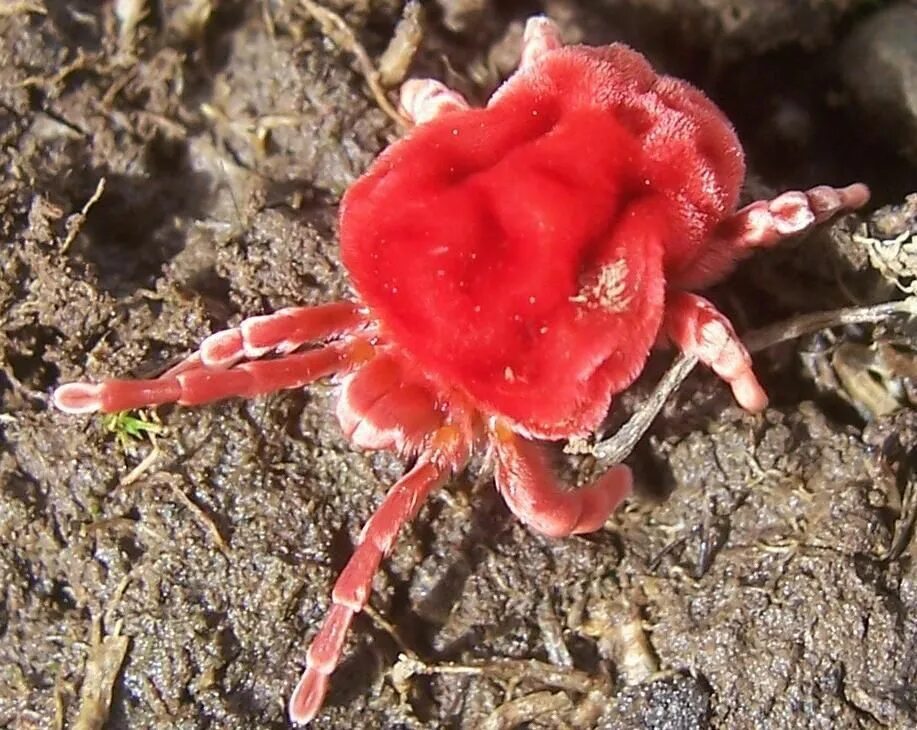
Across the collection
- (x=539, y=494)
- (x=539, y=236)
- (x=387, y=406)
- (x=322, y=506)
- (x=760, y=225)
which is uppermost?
(x=539, y=236)

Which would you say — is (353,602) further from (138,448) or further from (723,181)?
(723,181)

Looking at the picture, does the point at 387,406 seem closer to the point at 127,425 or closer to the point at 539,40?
the point at 127,425

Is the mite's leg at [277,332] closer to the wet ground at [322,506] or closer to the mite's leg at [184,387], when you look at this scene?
the mite's leg at [184,387]

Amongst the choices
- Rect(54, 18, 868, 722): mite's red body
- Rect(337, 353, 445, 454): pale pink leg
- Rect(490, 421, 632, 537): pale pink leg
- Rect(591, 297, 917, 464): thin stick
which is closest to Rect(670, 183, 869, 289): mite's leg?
Rect(54, 18, 868, 722): mite's red body

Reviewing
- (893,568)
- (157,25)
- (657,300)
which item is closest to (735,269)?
(657,300)

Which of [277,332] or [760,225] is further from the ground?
[760,225]

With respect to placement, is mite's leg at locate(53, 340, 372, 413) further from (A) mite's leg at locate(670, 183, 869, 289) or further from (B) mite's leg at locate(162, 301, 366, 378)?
(A) mite's leg at locate(670, 183, 869, 289)

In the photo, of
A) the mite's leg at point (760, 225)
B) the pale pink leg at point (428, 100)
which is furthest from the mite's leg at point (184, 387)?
the mite's leg at point (760, 225)

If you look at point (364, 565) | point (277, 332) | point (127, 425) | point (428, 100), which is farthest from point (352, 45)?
point (364, 565)
